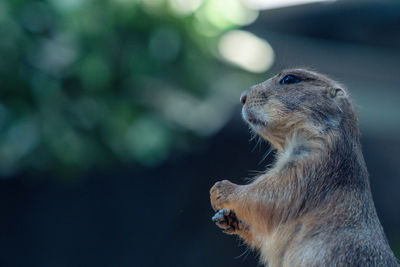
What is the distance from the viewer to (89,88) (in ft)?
18.9

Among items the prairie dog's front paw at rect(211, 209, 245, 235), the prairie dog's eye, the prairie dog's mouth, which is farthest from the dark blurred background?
the prairie dog's front paw at rect(211, 209, 245, 235)

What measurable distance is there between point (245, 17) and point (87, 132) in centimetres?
167

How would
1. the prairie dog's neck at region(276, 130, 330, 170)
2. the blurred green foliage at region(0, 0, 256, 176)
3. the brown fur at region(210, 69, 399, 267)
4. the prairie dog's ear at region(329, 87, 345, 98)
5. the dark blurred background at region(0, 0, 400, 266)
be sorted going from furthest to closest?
1. the dark blurred background at region(0, 0, 400, 266)
2. the blurred green foliage at region(0, 0, 256, 176)
3. the prairie dog's ear at region(329, 87, 345, 98)
4. the prairie dog's neck at region(276, 130, 330, 170)
5. the brown fur at region(210, 69, 399, 267)

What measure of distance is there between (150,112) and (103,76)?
525mm

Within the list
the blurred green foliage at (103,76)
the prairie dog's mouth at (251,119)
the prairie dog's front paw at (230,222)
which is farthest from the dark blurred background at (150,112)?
the prairie dog's front paw at (230,222)

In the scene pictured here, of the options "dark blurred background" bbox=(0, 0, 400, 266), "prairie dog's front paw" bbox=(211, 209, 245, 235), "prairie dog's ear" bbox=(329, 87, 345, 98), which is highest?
"prairie dog's ear" bbox=(329, 87, 345, 98)

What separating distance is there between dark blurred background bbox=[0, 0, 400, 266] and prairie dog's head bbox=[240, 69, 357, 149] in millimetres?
2798

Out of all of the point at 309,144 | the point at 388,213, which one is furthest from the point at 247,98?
the point at 388,213

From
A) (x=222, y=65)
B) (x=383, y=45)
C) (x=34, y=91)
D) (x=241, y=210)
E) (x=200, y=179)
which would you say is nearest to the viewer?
(x=241, y=210)

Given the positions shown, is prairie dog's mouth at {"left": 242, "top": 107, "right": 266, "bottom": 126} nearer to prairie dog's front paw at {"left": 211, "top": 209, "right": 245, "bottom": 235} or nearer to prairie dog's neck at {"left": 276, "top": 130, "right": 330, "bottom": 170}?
prairie dog's neck at {"left": 276, "top": 130, "right": 330, "bottom": 170}

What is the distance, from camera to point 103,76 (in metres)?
5.76

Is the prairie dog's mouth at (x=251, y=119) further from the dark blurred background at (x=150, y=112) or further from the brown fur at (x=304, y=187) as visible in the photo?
the dark blurred background at (x=150, y=112)

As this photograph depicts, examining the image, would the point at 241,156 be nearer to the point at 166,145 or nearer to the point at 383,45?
the point at 166,145

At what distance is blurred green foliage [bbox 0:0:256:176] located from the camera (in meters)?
5.58
